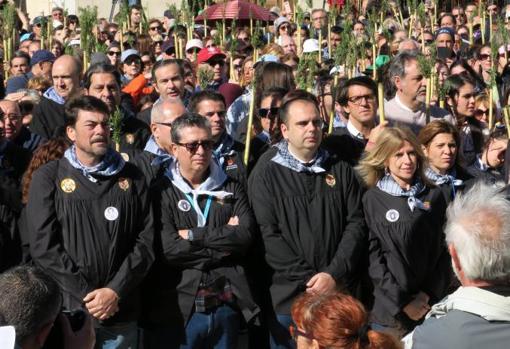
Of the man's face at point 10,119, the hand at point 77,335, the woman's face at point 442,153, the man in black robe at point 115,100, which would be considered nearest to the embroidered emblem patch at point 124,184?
the man in black robe at point 115,100

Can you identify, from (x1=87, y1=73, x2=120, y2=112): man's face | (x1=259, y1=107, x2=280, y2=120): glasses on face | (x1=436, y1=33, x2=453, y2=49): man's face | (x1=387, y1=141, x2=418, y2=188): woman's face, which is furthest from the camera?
(x1=436, y1=33, x2=453, y2=49): man's face

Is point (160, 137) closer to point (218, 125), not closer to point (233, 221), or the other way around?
point (218, 125)

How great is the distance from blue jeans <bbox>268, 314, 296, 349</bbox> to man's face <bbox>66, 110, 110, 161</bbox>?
1.62m

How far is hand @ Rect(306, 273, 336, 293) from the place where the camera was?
22.1 ft

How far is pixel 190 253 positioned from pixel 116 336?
0.71 m

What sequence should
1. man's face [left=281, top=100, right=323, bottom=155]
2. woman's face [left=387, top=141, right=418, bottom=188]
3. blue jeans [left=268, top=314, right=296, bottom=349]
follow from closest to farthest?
blue jeans [left=268, top=314, right=296, bottom=349]
man's face [left=281, top=100, right=323, bottom=155]
woman's face [left=387, top=141, right=418, bottom=188]

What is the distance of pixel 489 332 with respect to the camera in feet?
12.8

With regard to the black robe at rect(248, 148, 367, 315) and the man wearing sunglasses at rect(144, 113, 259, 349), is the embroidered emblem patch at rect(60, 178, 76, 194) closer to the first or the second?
the man wearing sunglasses at rect(144, 113, 259, 349)

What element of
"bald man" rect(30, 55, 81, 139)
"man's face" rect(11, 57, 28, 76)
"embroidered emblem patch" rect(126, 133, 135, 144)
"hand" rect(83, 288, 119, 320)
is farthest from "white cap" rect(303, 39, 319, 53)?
"hand" rect(83, 288, 119, 320)

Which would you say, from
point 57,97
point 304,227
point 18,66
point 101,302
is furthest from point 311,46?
point 101,302

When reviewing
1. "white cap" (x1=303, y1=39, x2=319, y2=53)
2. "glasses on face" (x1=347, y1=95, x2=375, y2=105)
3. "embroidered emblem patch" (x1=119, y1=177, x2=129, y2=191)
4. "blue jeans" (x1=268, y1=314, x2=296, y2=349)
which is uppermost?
"glasses on face" (x1=347, y1=95, x2=375, y2=105)

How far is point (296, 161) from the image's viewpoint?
279 inches

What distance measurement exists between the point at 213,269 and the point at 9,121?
8.00ft

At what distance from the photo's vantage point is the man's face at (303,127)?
23.3ft
